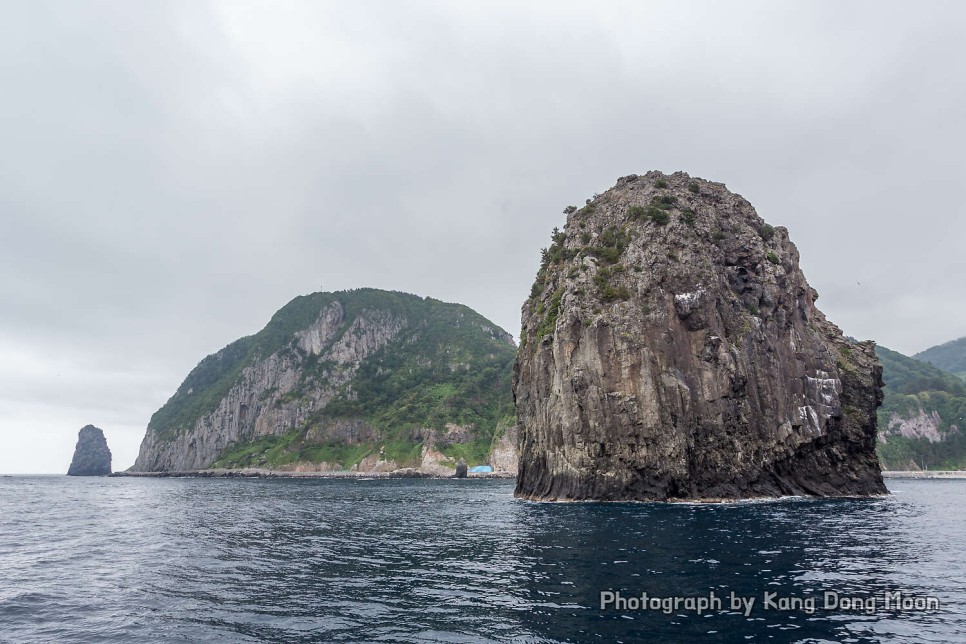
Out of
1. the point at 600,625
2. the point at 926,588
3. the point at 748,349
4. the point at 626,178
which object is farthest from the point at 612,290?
the point at 600,625

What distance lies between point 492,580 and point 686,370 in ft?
185

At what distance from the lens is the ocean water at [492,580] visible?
1892 cm

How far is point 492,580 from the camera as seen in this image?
26.2m

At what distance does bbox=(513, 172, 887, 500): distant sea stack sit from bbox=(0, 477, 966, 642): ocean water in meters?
21.9

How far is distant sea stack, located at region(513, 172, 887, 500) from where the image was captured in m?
71.4

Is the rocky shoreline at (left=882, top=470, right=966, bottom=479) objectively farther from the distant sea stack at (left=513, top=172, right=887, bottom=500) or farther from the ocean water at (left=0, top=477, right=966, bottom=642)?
the ocean water at (left=0, top=477, right=966, bottom=642)

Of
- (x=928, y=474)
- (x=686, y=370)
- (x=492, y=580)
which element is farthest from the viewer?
(x=928, y=474)

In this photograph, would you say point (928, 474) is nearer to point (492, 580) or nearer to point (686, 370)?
point (686, 370)

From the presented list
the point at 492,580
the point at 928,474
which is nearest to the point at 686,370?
the point at 492,580

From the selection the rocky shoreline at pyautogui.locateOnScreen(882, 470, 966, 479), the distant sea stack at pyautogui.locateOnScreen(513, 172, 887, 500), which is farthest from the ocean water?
the rocky shoreline at pyautogui.locateOnScreen(882, 470, 966, 479)

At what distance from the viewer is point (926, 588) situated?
24.1 metres

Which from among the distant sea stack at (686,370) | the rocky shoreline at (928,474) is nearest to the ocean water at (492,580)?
A: the distant sea stack at (686,370)

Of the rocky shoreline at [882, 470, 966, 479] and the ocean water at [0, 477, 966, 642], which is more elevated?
the ocean water at [0, 477, 966, 642]

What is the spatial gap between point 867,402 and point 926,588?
7453 cm
